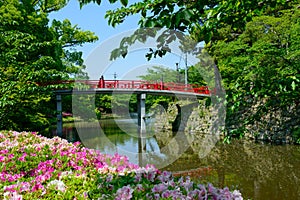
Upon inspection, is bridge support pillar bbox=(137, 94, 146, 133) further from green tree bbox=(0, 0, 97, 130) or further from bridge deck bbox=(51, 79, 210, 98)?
green tree bbox=(0, 0, 97, 130)

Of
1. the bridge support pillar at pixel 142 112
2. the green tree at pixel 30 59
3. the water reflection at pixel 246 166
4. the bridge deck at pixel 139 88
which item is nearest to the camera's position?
the water reflection at pixel 246 166

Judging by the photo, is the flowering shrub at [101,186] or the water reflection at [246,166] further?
the water reflection at [246,166]

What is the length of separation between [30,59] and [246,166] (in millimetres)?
10298

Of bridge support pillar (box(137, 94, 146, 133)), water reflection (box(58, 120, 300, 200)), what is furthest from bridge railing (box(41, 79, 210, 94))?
water reflection (box(58, 120, 300, 200))

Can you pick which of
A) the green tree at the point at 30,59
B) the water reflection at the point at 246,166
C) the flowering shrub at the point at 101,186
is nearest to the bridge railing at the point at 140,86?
the green tree at the point at 30,59

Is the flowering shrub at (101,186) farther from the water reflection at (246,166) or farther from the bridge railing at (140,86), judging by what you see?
the bridge railing at (140,86)

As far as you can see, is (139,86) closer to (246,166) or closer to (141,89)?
(141,89)

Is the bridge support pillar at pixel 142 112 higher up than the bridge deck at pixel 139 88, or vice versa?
the bridge deck at pixel 139 88

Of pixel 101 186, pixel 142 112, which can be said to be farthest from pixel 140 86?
pixel 101 186

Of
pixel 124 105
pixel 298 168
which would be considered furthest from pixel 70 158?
pixel 124 105

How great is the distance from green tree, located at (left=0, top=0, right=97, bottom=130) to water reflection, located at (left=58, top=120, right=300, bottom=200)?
438 cm

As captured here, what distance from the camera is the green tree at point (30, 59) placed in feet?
26.9

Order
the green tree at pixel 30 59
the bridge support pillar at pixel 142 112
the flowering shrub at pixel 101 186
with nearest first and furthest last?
the flowering shrub at pixel 101 186, the green tree at pixel 30 59, the bridge support pillar at pixel 142 112

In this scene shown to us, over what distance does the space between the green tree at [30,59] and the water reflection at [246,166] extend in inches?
173
